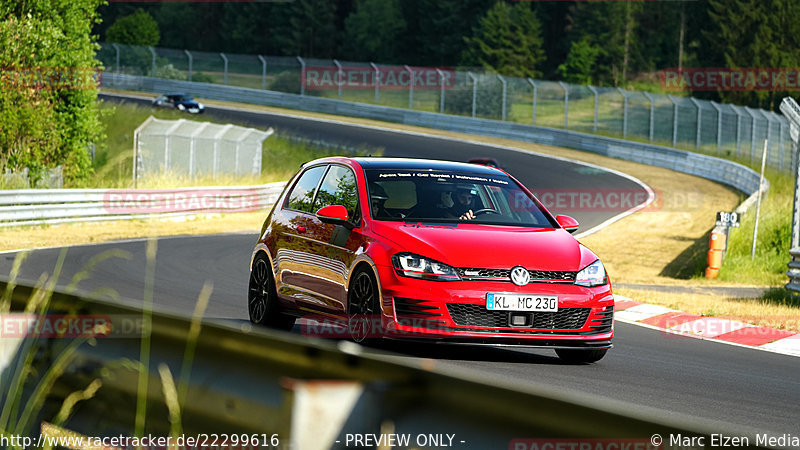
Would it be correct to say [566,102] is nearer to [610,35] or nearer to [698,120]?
[698,120]

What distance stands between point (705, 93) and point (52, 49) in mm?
56050

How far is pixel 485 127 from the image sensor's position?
55656 millimetres

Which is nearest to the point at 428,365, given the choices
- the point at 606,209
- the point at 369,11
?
the point at 606,209

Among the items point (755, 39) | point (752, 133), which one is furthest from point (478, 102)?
point (755, 39)

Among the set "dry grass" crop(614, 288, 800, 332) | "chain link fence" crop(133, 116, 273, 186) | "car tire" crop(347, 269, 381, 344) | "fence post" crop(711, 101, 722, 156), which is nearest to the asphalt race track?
"car tire" crop(347, 269, 381, 344)

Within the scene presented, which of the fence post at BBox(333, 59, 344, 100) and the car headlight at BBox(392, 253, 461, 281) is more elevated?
the car headlight at BBox(392, 253, 461, 281)

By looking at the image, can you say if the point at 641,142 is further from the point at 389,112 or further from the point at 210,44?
the point at 210,44

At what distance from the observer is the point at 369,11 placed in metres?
114

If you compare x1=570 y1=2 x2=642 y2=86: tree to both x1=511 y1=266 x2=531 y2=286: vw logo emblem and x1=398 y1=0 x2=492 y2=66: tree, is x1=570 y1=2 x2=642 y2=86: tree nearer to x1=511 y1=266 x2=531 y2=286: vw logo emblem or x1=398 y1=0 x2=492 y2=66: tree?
x1=398 y1=0 x2=492 y2=66: tree

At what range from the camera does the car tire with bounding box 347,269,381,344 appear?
350 inches

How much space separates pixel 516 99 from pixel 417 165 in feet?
145

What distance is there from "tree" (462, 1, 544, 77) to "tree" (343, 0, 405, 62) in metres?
13.3

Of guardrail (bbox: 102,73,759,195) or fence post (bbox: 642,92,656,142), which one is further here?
fence post (bbox: 642,92,656,142)

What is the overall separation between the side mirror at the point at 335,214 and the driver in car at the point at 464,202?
0.88 m
